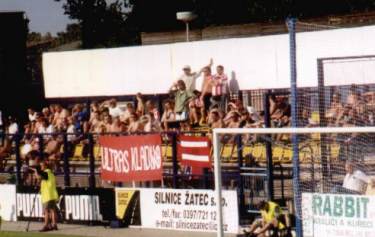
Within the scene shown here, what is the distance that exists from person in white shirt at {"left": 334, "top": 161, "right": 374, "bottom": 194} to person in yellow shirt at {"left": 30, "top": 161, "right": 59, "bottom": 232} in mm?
→ 7239

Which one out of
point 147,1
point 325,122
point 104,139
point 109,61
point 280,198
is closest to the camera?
point 325,122

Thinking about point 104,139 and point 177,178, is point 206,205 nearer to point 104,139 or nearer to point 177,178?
point 177,178

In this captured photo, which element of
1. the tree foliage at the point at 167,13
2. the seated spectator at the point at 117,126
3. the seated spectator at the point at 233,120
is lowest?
the seated spectator at the point at 117,126

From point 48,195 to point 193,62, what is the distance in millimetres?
5163

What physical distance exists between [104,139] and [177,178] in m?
2.04

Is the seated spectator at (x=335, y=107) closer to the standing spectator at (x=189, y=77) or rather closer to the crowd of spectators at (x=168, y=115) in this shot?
the crowd of spectators at (x=168, y=115)

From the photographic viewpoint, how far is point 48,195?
22422 millimetres

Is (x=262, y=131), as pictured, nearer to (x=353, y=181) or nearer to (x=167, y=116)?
(x=353, y=181)

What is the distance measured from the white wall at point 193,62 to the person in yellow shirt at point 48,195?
183 inches

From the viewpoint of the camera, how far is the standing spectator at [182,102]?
2330 centimetres

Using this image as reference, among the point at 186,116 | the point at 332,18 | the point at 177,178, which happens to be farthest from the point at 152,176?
the point at 332,18

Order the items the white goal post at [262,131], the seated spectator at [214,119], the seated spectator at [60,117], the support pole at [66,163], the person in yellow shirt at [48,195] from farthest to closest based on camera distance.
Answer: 1. the seated spectator at [60,117]
2. the support pole at [66,163]
3. the person in yellow shirt at [48,195]
4. the seated spectator at [214,119]
5. the white goal post at [262,131]

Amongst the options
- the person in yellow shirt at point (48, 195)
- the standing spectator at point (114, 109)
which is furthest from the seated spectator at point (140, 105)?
the person in yellow shirt at point (48, 195)

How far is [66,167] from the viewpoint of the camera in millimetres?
23109
